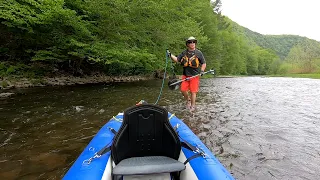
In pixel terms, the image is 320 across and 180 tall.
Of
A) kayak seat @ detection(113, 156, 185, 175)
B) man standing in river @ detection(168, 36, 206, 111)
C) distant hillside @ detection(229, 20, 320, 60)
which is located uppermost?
distant hillside @ detection(229, 20, 320, 60)

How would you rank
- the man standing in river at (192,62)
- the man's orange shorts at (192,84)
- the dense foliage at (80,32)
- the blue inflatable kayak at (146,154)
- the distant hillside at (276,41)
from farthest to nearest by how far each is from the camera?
the distant hillside at (276,41) → the dense foliage at (80,32) → the man's orange shorts at (192,84) → the man standing in river at (192,62) → the blue inflatable kayak at (146,154)

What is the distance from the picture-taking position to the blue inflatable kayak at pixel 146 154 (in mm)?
2598

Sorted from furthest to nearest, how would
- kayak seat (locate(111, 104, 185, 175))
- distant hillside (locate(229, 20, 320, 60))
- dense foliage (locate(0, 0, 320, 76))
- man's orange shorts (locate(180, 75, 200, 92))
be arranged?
distant hillside (locate(229, 20, 320, 60)) < dense foliage (locate(0, 0, 320, 76)) < man's orange shorts (locate(180, 75, 200, 92)) < kayak seat (locate(111, 104, 185, 175))

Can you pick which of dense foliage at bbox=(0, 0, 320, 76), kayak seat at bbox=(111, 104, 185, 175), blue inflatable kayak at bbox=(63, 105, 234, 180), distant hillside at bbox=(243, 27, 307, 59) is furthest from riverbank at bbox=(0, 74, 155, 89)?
distant hillside at bbox=(243, 27, 307, 59)

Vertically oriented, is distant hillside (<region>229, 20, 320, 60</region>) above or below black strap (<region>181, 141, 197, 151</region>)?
above

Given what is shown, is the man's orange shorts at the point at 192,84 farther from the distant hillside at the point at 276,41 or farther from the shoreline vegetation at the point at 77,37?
the distant hillside at the point at 276,41

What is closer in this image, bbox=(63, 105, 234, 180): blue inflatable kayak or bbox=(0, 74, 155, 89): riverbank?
bbox=(63, 105, 234, 180): blue inflatable kayak

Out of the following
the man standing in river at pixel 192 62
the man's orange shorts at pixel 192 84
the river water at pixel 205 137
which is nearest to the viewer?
the river water at pixel 205 137

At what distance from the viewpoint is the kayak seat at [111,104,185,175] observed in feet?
9.50

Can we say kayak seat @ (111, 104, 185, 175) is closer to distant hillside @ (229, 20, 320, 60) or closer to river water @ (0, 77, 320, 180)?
river water @ (0, 77, 320, 180)

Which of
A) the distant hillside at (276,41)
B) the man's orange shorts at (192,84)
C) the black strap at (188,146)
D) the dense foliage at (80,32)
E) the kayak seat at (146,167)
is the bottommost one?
the kayak seat at (146,167)

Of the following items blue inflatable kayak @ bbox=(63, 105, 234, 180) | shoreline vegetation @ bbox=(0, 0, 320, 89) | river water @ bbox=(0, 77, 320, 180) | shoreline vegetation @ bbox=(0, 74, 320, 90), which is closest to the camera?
blue inflatable kayak @ bbox=(63, 105, 234, 180)

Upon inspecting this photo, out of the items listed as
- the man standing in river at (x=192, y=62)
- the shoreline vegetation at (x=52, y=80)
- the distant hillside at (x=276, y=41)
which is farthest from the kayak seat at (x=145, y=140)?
the distant hillside at (x=276, y=41)

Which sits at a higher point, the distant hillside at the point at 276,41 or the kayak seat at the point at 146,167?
the distant hillside at the point at 276,41
